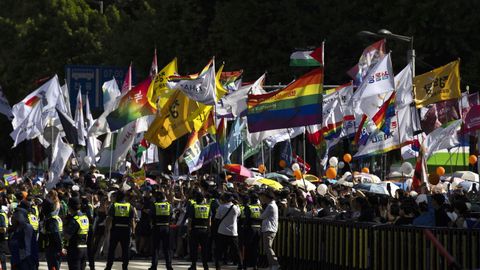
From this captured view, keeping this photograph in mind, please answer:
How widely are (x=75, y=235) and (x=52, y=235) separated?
29.1 inches

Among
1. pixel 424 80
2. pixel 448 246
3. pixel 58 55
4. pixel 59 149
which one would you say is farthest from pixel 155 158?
pixel 58 55

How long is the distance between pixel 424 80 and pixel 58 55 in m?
41.9

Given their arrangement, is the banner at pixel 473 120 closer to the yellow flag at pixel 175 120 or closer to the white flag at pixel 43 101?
the yellow flag at pixel 175 120

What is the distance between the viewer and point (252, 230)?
2520 cm

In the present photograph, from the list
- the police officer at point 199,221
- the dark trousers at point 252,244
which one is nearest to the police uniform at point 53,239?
the police officer at point 199,221

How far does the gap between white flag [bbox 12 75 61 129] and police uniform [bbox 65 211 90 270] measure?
1649 centimetres

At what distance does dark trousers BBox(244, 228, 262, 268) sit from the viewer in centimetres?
2525

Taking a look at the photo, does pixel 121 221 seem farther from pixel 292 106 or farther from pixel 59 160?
pixel 59 160

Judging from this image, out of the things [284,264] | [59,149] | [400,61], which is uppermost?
[400,61]

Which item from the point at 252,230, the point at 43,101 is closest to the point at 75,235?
the point at 252,230

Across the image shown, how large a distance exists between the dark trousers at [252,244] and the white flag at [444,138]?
17.0 ft

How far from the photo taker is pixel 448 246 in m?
19.2

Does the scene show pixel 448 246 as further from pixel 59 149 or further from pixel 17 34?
pixel 17 34

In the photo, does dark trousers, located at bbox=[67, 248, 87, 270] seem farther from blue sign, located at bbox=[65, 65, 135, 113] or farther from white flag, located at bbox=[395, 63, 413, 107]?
blue sign, located at bbox=[65, 65, 135, 113]
